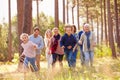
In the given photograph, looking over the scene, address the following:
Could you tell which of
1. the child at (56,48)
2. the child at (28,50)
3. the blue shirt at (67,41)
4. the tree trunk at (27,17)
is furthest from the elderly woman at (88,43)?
the tree trunk at (27,17)

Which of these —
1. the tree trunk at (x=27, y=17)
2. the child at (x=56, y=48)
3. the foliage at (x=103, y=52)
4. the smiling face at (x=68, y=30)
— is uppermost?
the tree trunk at (x=27, y=17)

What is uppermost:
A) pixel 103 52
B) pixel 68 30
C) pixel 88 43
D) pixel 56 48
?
pixel 68 30

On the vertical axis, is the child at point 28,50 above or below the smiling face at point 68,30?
below

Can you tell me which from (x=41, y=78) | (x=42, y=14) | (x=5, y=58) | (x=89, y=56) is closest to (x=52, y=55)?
(x=89, y=56)

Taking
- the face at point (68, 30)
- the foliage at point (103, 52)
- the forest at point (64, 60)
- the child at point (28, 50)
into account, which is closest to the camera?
A: the forest at point (64, 60)

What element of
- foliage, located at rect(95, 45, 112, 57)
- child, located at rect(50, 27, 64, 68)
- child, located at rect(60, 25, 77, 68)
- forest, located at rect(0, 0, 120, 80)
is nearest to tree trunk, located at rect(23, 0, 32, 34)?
forest, located at rect(0, 0, 120, 80)

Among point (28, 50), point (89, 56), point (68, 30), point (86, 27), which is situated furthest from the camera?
point (89, 56)

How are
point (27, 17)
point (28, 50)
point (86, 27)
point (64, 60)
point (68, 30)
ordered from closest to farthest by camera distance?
1. point (28, 50)
2. point (68, 30)
3. point (86, 27)
4. point (27, 17)
5. point (64, 60)

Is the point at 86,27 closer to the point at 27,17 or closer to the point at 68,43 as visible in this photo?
the point at 68,43

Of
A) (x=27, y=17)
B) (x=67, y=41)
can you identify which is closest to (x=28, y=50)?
(x=67, y=41)

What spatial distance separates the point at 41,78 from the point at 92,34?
568 cm

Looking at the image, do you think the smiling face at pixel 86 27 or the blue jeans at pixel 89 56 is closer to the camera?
the smiling face at pixel 86 27

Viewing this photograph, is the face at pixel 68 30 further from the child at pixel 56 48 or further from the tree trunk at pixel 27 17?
Answer: the tree trunk at pixel 27 17

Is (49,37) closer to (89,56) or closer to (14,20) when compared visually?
(89,56)
